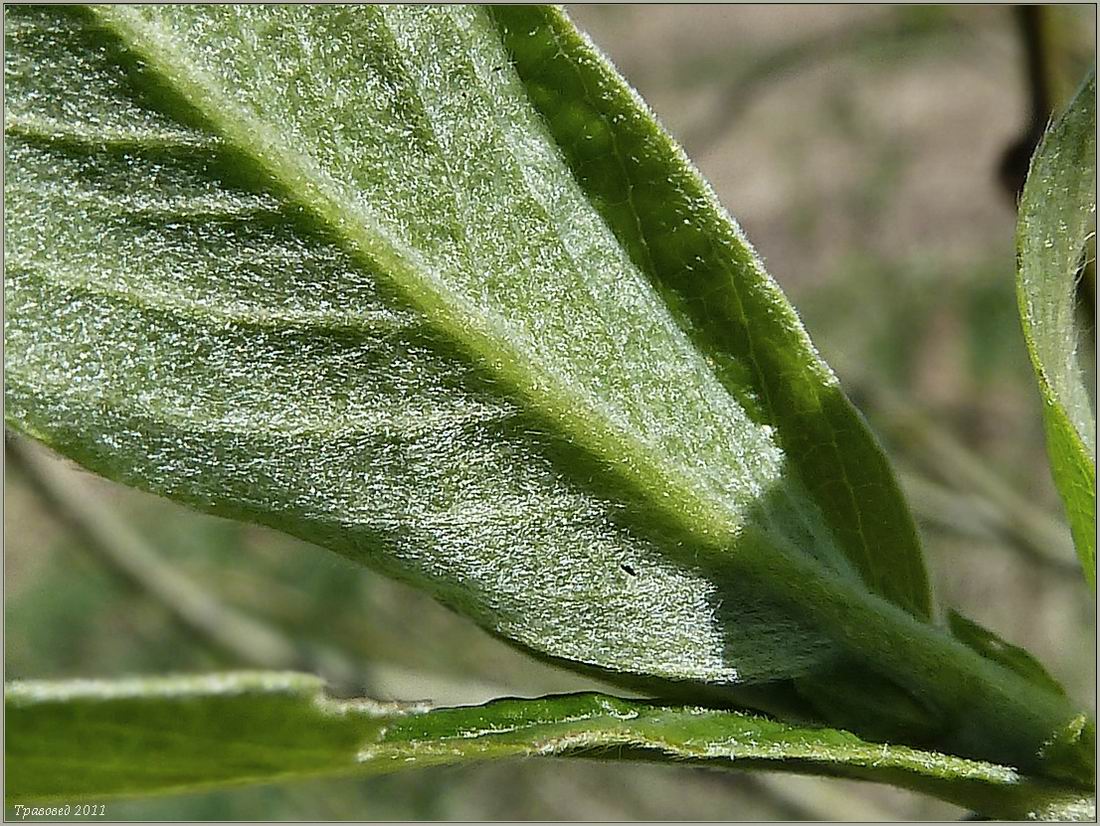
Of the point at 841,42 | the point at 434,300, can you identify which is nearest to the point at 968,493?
the point at 841,42

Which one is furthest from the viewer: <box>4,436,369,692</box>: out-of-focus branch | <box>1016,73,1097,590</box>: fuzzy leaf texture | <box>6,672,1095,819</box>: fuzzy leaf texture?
<box>4,436,369,692</box>: out-of-focus branch

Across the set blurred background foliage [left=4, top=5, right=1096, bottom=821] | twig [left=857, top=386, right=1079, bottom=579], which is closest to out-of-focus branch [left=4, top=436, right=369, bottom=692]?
blurred background foliage [left=4, top=5, right=1096, bottom=821]

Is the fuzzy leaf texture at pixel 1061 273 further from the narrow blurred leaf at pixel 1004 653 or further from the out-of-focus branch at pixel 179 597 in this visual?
the out-of-focus branch at pixel 179 597

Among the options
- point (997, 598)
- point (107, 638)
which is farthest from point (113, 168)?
point (997, 598)

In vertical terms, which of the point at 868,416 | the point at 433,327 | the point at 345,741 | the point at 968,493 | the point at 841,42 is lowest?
the point at 345,741

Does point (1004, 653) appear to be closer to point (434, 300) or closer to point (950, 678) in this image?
point (950, 678)

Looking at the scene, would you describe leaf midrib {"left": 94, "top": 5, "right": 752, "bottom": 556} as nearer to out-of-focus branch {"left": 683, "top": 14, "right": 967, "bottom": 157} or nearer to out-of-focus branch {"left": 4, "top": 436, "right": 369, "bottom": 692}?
out-of-focus branch {"left": 4, "top": 436, "right": 369, "bottom": 692}
